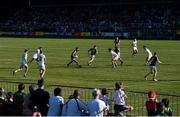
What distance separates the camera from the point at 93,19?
322ft

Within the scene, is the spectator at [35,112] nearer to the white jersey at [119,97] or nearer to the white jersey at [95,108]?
the white jersey at [95,108]

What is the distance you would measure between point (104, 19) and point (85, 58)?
49413 mm

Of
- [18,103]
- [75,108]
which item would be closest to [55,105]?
[75,108]

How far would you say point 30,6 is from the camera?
361ft

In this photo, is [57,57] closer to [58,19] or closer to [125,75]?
[125,75]

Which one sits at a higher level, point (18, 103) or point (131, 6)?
point (131, 6)

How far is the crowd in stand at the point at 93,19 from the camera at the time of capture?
294ft

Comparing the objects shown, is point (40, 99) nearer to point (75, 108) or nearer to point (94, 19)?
point (75, 108)

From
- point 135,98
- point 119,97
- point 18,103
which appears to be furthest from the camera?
point 135,98

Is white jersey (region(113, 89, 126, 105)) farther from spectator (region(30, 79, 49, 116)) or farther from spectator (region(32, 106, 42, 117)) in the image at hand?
spectator (region(32, 106, 42, 117))

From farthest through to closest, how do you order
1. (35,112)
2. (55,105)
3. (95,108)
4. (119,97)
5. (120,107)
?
(120,107) < (119,97) < (55,105) < (95,108) < (35,112)

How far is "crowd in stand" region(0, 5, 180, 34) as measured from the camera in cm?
8956

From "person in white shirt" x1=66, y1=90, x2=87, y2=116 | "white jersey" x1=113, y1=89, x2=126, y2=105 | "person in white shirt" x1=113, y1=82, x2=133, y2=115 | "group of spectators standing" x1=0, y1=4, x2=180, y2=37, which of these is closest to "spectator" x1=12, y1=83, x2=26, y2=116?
"person in white shirt" x1=66, y1=90, x2=87, y2=116

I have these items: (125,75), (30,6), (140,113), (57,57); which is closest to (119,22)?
(30,6)
